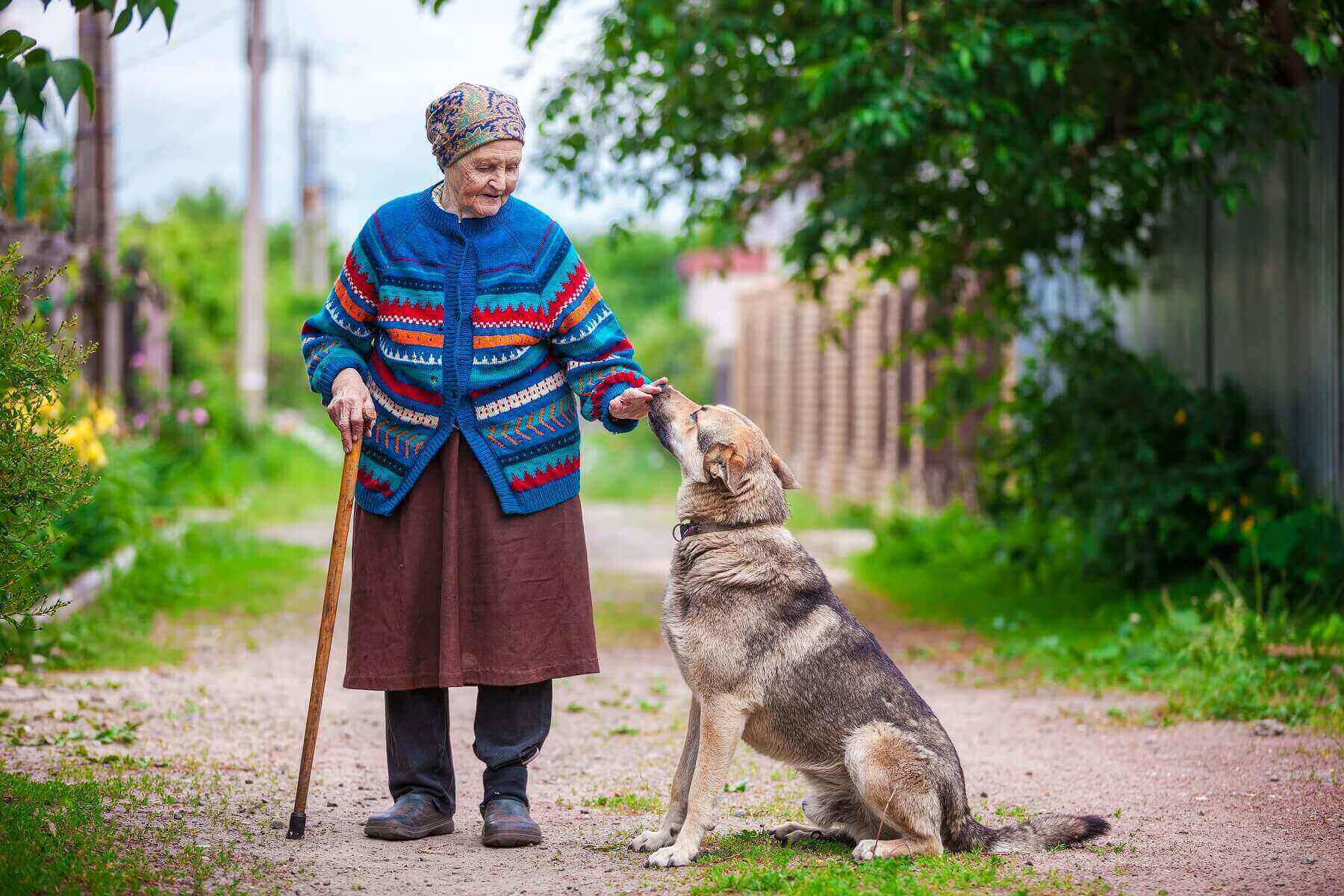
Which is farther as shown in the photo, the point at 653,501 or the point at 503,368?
the point at 653,501

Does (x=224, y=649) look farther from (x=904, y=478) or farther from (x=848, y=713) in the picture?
(x=904, y=478)

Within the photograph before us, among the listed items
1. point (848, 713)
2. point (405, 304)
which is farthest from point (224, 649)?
point (848, 713)

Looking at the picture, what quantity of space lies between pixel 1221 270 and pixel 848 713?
685 cm

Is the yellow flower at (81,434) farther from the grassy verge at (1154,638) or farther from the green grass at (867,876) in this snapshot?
the green grass at (867,876)

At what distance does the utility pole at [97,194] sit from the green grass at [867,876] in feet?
29.6

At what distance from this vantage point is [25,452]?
4.32m

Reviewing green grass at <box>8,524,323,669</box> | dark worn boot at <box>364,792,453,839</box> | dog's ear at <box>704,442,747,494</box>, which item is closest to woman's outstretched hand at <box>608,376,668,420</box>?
dog's ear at <box>704,442,747,494</box>

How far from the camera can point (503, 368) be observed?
429 centimetres

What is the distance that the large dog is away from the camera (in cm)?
403

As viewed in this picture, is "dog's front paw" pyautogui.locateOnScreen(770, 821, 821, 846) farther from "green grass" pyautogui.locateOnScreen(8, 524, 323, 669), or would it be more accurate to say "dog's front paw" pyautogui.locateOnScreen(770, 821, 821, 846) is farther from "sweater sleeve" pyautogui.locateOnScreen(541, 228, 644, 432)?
"green grass" pyautogui.locateOnScreen(8, 524, 323, 669)

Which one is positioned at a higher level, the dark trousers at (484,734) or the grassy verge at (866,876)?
the dark trousers at (484,734)

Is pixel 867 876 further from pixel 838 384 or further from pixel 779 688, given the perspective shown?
pixel 838 384

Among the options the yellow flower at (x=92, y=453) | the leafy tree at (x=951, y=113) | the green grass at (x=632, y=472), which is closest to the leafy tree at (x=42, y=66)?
the leafy tree at (x=951, y=113)

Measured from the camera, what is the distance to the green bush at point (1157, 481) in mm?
8242
